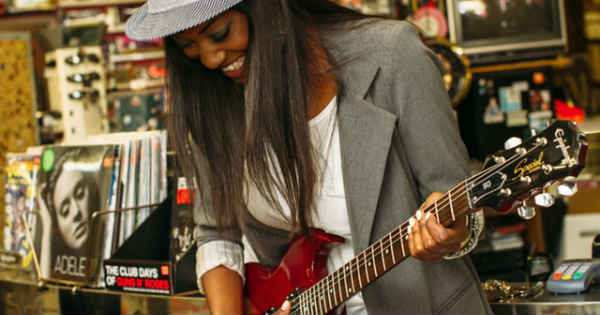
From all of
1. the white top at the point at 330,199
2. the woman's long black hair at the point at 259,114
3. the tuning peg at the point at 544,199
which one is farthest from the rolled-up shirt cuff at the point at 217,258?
the tuning peg at the point at 544,199

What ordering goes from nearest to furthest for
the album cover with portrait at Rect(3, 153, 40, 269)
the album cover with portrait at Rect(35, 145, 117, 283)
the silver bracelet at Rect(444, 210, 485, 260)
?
the silver bracelet at Rect(444, 210, 485, 260) < the album cover with portrait at Rect(35, 145, 117, 283) < the album cover with portrait at Rect(3, 153, 40, 269)

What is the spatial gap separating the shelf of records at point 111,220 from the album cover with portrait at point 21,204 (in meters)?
0.04

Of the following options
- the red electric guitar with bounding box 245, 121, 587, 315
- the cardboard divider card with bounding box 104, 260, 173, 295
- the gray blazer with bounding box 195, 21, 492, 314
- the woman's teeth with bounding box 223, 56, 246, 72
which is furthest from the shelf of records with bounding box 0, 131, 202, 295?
the gray blazer with bounding box 195, 21, 492, 314

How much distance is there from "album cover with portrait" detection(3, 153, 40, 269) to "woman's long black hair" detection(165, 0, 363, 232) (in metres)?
0.79

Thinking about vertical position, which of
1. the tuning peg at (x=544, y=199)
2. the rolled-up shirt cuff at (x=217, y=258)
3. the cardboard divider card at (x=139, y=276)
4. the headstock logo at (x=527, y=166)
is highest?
the headstock logo at (x=527, y=166)

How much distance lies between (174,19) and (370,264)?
0.63m

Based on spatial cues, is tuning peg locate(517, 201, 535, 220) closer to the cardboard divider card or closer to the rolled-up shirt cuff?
the rolled-up shirt cuff

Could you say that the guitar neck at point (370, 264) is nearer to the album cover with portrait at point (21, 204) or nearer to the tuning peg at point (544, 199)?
the tuning peg at point (544, 199)

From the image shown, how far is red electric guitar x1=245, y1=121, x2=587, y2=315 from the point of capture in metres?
1.08

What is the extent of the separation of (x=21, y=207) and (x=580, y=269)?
170 centimetres

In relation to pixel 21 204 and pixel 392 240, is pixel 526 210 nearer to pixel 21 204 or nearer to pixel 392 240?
pixel 392 240

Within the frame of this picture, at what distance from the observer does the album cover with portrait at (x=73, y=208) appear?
208 centimetres

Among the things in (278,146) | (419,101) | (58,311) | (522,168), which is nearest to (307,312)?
(278,146)

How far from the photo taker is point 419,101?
4.51 feet
